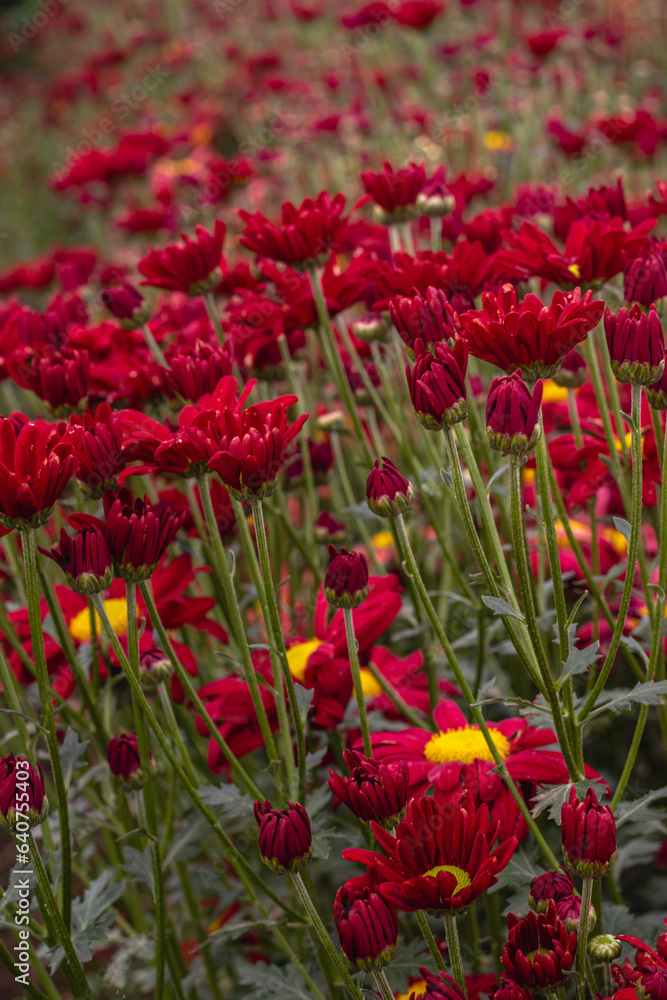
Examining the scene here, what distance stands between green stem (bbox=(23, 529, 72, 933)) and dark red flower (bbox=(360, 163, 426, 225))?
91 cm

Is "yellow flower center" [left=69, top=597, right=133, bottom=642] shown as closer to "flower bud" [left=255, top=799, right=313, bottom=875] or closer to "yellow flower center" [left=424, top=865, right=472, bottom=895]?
"flower bud" [left=255, top=799, right=313, bottom=875]

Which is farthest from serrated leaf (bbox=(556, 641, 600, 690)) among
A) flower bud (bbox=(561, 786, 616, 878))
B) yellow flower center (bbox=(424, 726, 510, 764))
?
yellow flower center (bbox=(424, 726, 510, 764))

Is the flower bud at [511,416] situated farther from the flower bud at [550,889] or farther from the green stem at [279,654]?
the flower bud at [550,889]

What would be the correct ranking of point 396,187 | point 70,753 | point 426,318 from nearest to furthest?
point 426,318 → point 70,753 → point 396,187

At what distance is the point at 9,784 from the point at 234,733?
48 cm

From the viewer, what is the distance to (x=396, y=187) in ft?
5.47

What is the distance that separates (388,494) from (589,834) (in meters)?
0.42

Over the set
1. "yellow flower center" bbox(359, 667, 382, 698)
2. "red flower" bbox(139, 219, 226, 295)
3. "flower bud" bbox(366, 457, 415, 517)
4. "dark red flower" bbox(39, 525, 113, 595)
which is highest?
"red flower" bbox(139, 219, 226, 295)

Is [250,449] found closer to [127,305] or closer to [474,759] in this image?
[474,759]

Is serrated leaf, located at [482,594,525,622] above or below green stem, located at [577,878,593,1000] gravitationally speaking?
above

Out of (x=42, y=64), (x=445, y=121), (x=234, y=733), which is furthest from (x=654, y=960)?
(x=42, y=64)

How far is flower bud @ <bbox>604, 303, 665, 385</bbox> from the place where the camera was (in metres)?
1.02

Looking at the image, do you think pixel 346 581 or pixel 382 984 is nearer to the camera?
pixel 382 984

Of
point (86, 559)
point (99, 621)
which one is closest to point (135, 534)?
point (86, 559)
